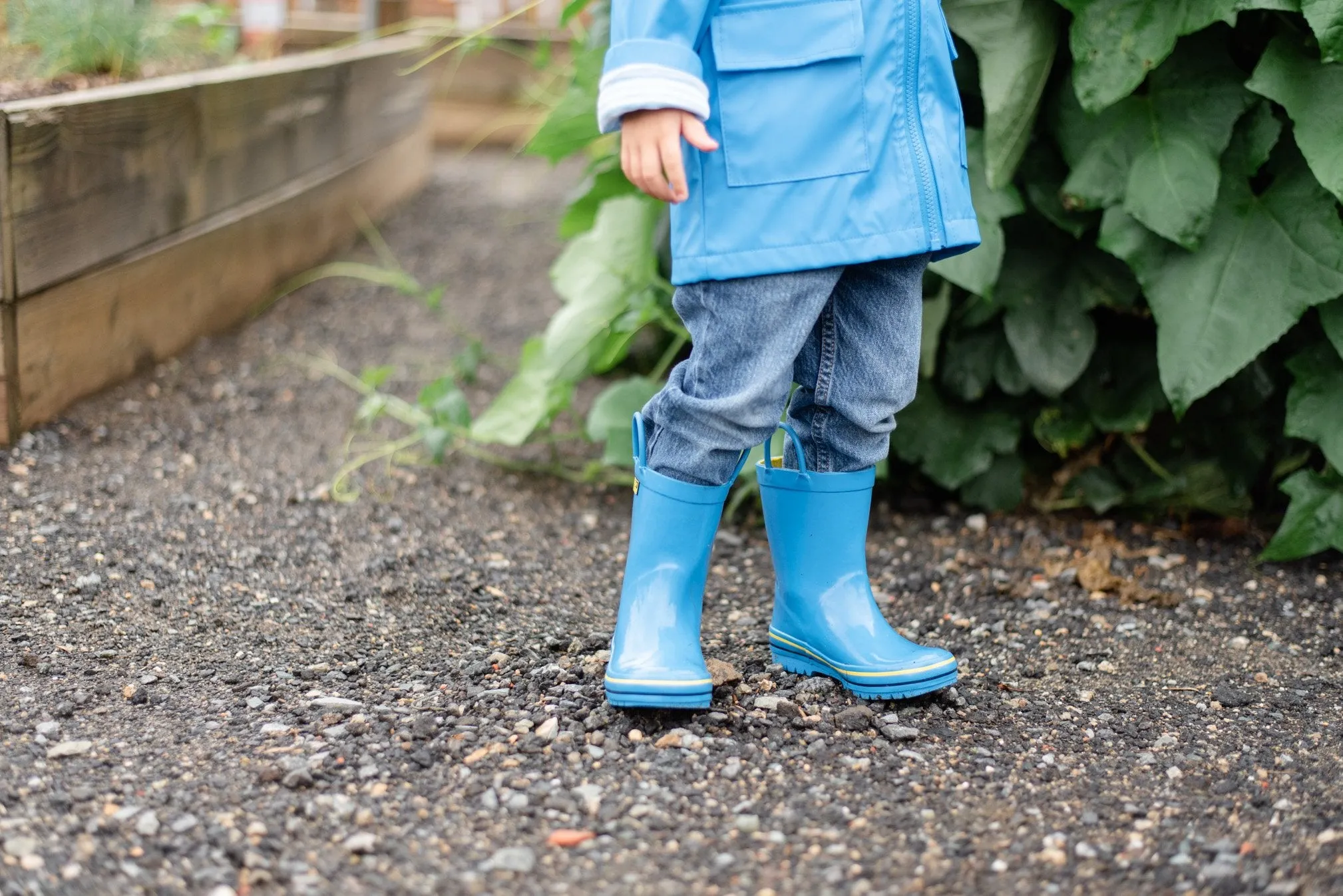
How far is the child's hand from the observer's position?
1233 mm

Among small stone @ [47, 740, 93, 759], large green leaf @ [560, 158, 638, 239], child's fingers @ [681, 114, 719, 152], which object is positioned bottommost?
small stone @ [47, 740, 93, 759]

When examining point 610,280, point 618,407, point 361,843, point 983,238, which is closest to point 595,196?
point 610,280

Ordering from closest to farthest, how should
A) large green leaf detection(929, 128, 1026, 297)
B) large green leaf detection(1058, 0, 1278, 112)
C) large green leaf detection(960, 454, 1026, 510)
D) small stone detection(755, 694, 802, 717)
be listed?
small stone detection(755, 694, 802, 717) → large green leaf detection(1058, 0, 1278, 112) → large green leaf detection(929, 128, 1026, 297) → large green leaf detection(960, 454, 1026, 510)

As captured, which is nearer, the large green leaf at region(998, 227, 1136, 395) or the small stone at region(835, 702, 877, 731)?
the small stone at region(835, 702, 877, 731)

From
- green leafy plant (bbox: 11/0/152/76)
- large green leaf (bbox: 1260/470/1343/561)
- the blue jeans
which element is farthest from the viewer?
green leafy plant (bbox: 11/0/152/76)

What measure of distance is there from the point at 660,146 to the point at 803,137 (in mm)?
145

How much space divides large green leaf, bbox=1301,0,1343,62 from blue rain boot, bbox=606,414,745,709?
0.90 meters

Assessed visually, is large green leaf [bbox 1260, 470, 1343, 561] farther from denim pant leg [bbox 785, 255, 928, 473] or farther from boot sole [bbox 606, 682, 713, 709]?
boot sole [bbox 606, 682, 713, 709]

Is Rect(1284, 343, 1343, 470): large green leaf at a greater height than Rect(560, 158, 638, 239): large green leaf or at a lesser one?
lesser

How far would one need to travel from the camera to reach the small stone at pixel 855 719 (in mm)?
1383

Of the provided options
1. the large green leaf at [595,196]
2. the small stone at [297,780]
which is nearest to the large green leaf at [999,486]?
the large green leaf at [595,196]

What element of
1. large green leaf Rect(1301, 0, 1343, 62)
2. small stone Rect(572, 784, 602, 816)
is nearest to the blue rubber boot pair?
small stone Rect(572, 784, 602, 816)

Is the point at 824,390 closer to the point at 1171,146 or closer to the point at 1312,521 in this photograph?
the point at 1171,146

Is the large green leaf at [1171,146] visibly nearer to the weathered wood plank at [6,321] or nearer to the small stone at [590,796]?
the small stone at [590,796]
